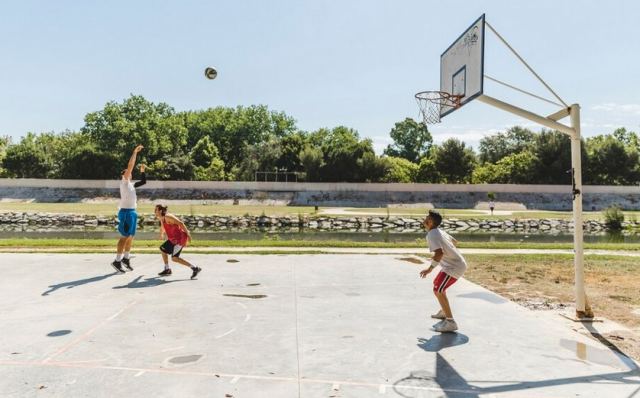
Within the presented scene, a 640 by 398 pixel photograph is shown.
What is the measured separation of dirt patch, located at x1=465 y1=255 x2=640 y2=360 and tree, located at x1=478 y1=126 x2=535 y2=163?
333ft

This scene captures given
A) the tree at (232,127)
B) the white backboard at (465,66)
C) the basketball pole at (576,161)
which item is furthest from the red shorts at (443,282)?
the tree at (232,127)

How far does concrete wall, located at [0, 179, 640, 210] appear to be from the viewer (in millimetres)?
70688

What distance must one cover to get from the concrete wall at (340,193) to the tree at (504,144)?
4078cm

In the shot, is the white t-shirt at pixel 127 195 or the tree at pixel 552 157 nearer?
the white t-shirt at pixel 127 195

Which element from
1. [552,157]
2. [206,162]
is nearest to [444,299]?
[552,157]

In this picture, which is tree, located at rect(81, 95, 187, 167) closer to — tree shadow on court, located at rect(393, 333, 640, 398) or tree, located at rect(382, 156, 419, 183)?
tree, located at rect(382, 156, 419, 183)

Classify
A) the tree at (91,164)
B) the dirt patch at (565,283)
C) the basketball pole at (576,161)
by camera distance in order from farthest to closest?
the tree at (91,164)
the dirt patch at (565,283)
the basketball pole at (576,161)

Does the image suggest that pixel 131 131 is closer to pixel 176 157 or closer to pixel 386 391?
pixel 176 157

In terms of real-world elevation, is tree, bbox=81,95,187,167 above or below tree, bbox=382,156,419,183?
above

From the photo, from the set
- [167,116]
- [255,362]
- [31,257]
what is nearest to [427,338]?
[255,362]

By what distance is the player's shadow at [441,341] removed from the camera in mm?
6427

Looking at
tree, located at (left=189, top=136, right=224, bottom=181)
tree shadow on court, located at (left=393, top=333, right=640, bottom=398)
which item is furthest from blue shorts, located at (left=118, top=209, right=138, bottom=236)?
tree, located at (left=189, top=136, right=224, bottom=181)

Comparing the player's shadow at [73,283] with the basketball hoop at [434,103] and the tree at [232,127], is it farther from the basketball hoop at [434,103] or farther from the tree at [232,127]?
the tree at [232,127]

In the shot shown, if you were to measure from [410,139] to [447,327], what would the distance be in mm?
117283
